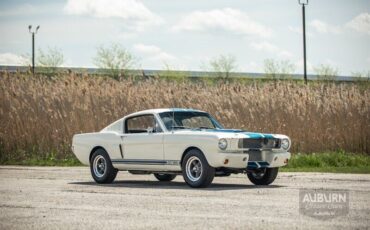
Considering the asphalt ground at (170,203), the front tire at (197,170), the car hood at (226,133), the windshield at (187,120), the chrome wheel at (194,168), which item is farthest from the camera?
the windshield at (187,120)

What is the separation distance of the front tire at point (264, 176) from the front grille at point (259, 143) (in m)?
0.52

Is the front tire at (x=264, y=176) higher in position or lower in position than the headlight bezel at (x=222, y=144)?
lower

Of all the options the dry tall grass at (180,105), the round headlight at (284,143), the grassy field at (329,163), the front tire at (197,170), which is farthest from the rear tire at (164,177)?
the dry tall grass at (180,105)

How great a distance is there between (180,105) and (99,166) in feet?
28.1

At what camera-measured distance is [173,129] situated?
14945 mm

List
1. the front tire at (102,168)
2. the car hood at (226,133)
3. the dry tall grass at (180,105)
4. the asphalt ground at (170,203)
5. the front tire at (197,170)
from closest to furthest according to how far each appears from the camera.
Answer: the asphalt ground at (170,203), the front tire at (197,170), the car hood at (226,133), the front tire at (102,168), the dry tall grass at (180,105)

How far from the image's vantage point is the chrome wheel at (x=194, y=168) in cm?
1406

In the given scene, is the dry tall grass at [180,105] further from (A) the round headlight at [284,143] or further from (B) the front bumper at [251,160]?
(B) the front bumper at [251,160]

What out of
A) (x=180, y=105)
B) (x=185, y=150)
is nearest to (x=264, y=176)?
(x=185, y=150)

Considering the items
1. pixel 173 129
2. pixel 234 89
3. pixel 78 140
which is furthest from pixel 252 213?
pixel 234 89

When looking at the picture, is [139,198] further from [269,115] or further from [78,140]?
[269,115]

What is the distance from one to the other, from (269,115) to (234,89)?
2262mm

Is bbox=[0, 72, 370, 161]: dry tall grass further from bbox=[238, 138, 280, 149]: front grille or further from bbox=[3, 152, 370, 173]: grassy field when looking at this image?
bbox=[238, 138, 280, 149]: front grille

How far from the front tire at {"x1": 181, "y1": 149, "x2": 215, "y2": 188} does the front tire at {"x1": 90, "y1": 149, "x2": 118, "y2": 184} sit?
2053 mm
